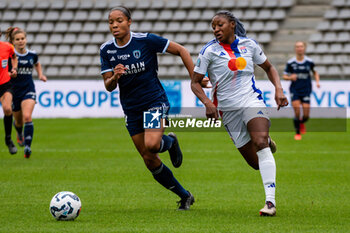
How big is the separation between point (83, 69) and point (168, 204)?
21.1m

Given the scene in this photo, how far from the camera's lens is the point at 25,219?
6.62 metres

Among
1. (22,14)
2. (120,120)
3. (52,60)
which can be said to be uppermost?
(22,14)

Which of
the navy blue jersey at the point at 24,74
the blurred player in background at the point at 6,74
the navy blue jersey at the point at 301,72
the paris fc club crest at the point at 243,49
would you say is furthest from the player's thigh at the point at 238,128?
the navy blue jersey at the point at 301,72

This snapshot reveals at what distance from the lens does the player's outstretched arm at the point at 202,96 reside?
22.0 feet

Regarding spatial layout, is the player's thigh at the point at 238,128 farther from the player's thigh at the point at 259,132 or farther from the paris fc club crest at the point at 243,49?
the paris fc club crest at the point at 243,49

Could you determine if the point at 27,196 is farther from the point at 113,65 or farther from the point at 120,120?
A: the point at 120,120

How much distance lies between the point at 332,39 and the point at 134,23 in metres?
8.50

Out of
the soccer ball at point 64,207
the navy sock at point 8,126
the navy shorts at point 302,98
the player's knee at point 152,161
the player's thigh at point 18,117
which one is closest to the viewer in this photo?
the soccer ball at point 64,207

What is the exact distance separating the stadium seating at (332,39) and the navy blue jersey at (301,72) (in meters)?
8.89

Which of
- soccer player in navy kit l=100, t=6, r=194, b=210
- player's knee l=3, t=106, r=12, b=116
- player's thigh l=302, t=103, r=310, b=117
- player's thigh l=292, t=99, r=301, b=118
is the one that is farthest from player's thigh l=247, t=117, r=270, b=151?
player's thigh l=302, t=103, r=310, b=117

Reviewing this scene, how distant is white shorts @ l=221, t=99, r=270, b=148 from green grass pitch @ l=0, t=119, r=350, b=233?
30.8 inches

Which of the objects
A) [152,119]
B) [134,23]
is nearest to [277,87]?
[152,119]

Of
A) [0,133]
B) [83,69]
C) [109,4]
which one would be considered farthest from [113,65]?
[109,4]

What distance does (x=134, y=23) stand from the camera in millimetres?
29641
